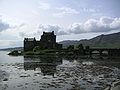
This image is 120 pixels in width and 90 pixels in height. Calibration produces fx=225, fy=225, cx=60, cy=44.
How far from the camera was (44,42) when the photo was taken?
174m

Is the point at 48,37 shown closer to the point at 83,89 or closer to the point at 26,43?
the point at 26,43

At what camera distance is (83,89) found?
1304 inches

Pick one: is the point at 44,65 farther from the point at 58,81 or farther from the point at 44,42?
the point at 44,42

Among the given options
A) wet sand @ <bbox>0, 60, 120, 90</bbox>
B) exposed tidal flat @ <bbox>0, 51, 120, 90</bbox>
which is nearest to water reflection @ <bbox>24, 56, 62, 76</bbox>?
exposed tidal flat @ <bbox>0, 51, 120, 90</bbox>

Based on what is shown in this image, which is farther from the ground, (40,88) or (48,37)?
(48,37)

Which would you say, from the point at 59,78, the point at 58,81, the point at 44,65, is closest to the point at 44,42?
the point at 44,65

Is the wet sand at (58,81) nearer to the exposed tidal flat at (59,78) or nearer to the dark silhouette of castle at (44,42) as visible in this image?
the exposed tidal flat at (59,78)

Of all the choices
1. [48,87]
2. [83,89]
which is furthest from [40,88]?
[83,89]

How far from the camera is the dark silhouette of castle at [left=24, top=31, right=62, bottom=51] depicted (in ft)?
563

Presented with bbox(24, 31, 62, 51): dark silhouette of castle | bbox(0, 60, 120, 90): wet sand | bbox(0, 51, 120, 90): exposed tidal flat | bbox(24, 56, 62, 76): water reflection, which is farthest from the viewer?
bbox(24, 31, 62, 51): dark silhouette of castle

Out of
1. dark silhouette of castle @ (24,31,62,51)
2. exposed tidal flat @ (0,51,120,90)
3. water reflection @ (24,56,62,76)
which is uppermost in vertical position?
dark silhouette of castle @ (24,31,62,51)

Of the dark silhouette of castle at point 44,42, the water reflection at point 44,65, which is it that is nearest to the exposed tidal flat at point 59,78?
the water reflection at point 44,65

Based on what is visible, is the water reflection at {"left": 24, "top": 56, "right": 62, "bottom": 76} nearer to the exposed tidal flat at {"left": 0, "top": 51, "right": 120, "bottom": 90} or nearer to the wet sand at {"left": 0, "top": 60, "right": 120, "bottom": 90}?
the exposed tidal flat at {"left": 0, "top": 51, "right": 120, "bottom": 90}

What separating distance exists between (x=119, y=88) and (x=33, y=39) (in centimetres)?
15528
